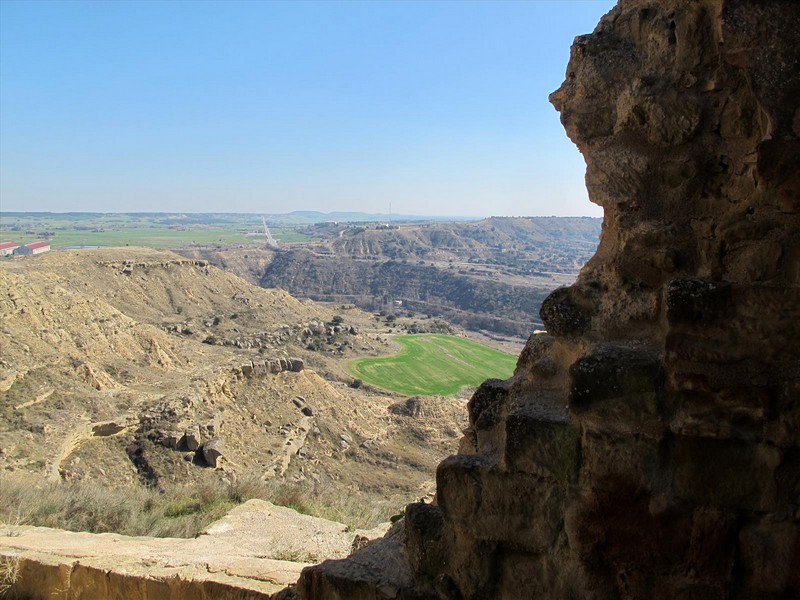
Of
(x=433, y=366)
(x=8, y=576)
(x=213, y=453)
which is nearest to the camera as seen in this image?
(x=8, y=576)

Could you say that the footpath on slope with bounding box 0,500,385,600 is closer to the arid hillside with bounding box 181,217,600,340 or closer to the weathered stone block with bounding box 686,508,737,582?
the weathered stone block with bounding box 686,508,737,582

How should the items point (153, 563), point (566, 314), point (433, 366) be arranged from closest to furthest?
point (566, 314), point (153, 563), point (433, 366)

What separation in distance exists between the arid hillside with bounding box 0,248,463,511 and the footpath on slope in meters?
5.01

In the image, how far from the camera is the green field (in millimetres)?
34594

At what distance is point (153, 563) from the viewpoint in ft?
14.8

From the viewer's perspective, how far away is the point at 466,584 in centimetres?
250

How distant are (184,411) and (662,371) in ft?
58.3

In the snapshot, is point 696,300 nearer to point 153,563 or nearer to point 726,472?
point 726,472

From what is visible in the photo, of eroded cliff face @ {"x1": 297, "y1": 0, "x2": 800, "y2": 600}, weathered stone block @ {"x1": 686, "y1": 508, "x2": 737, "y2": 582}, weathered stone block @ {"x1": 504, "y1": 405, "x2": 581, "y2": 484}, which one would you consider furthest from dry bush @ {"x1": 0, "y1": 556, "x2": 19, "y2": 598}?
weathered stone block @ {"x1": 686, "y1": 508, "x2": 737, "y2": 582}

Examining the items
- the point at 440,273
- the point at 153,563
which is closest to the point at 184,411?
the point at 153,563

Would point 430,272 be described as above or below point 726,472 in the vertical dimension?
below

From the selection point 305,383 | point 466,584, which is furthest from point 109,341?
point 466,584

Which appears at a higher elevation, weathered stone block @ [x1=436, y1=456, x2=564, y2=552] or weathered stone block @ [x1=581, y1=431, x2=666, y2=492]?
weathered stone block @ [x1=581, y1=431, x2=666, y2=492]

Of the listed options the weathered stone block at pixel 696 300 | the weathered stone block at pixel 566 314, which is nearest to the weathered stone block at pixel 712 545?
the weathered stone block at pixel 696 300
